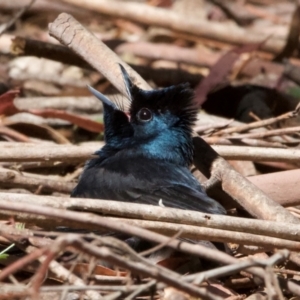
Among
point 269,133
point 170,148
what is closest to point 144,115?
point 170,148

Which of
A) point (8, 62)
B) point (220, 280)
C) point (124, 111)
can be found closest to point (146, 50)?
point (8, 62)

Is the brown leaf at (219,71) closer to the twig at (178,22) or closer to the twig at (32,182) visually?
the twig at (178,22)

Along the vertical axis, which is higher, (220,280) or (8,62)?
(8,62)

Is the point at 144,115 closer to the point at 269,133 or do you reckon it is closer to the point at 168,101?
the point at 168,101

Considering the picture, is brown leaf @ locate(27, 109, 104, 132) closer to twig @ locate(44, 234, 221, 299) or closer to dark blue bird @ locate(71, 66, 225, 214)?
dark blue bird @ locate(71, 66, 225, 214)

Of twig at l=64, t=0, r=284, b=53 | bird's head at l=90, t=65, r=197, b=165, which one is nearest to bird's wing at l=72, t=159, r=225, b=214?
bird's head at l=90, t=65, r=197, b=165

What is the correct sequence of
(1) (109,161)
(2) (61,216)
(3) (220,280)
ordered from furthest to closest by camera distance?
(1) (109,161)
(3) (220,280)
(2) (61,216)

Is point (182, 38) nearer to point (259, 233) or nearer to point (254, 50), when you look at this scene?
point (254, 50)
